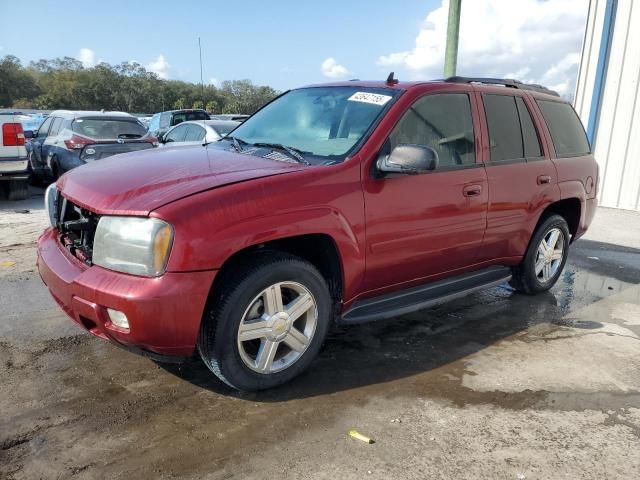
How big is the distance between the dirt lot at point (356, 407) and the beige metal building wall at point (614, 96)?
7.21 metres

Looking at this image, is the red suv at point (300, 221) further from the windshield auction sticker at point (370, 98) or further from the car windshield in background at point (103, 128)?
the car windshield in background at point (103, 128)

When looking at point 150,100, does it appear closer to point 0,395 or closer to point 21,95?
point 21,95

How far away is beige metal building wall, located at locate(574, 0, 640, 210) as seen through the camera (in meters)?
10.1

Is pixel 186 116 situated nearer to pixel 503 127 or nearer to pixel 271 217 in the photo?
pixel 503 127

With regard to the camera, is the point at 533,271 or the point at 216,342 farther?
the point at 533,271

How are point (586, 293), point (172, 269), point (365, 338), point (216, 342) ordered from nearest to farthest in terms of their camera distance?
point (172, 269) < point (216, 342) < point (365, 338) < point (586, 293)

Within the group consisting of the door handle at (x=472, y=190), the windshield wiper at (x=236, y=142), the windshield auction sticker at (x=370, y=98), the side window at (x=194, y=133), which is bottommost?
the door handle at (x=472, y=190)

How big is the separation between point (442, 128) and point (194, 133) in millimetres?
7137

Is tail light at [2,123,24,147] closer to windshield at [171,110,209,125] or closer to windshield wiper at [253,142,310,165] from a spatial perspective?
windshield wiper at [253,142,310,165]

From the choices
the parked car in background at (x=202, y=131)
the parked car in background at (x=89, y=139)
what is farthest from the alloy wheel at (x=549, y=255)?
the parked car in background at (x=89, y=139)

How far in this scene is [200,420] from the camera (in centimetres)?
278

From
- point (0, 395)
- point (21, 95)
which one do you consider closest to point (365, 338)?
point (0, 395)

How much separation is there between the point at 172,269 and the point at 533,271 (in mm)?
3515

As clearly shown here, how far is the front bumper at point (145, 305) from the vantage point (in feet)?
8.21
